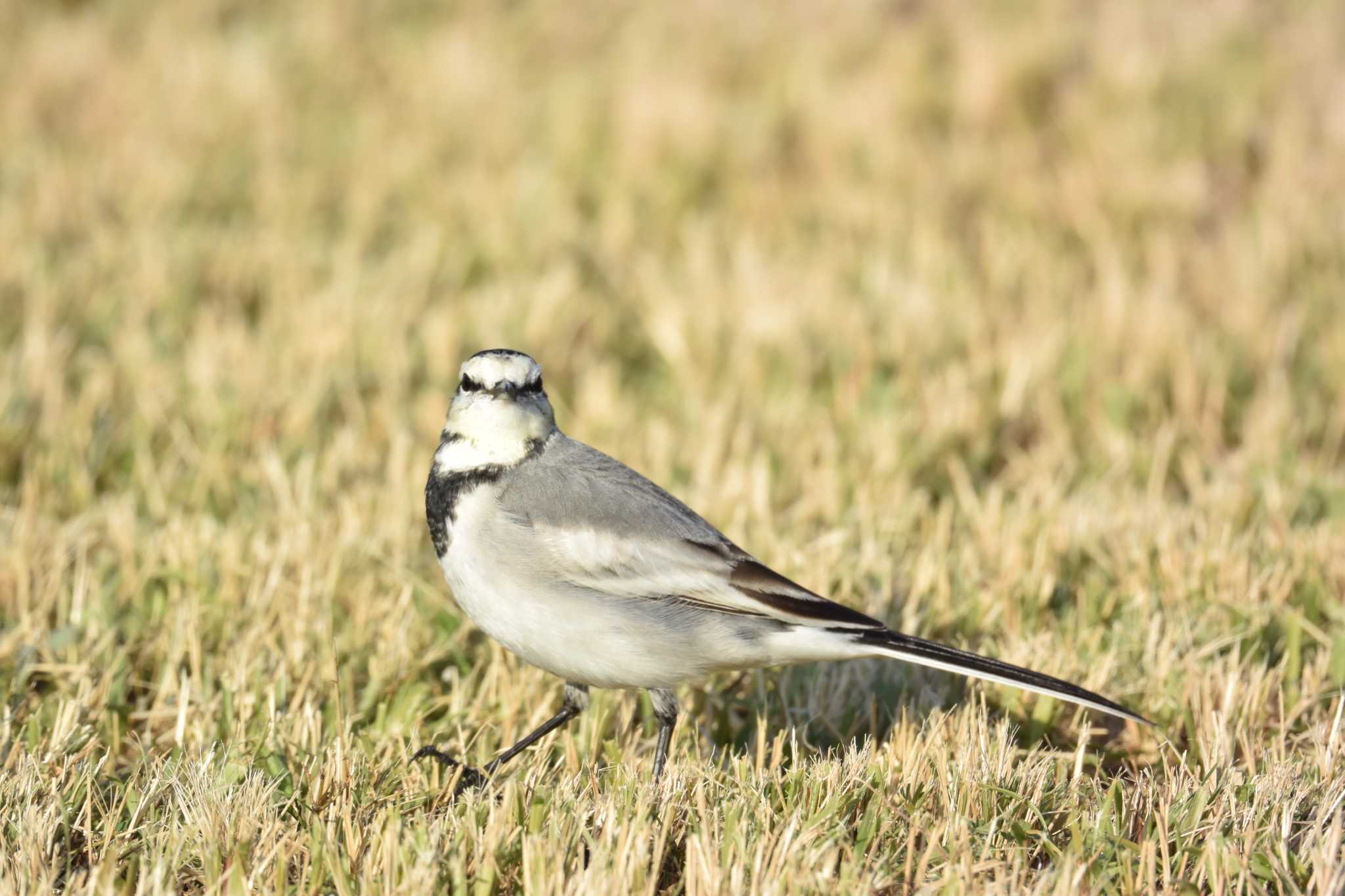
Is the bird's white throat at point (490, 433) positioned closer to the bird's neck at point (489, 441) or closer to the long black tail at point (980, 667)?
the bird's neck at point (489, 441)

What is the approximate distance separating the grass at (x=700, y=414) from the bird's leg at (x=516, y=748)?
0.10 meters

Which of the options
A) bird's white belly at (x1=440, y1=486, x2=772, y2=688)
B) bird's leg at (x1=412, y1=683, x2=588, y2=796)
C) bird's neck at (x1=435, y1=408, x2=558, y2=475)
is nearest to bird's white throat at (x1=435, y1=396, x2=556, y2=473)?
bird's neck at (x1=435, y1=408, x2=558, y2=475)

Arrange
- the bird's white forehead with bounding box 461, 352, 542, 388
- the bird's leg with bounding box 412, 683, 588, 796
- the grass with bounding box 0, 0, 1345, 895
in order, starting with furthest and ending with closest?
the bird's white forehead with bounding box 461, 352, 542, 388 → the bird's leg with bounding box 412, 683, 588, 796 → the grass with bounding box 0, 0, 1345, 895

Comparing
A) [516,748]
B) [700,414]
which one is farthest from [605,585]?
[700,414]

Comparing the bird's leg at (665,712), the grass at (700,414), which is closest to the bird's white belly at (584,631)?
the bird's leg at (665,712)

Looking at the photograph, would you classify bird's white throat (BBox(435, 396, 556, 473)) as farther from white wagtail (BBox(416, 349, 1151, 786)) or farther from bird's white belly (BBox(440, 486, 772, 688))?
bird's white belly (BBox(440, 486, 772, 688))

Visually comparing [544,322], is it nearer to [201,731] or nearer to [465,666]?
[465,666]

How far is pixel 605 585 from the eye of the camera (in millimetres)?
3760

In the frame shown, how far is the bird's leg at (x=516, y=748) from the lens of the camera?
3.80 meters

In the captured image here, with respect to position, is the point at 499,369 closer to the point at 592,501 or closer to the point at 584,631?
the point at 592,501

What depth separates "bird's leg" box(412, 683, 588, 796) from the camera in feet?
12.5

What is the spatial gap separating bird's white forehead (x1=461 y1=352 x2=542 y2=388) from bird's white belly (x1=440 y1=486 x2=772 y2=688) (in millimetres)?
450

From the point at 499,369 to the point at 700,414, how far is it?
2.87m

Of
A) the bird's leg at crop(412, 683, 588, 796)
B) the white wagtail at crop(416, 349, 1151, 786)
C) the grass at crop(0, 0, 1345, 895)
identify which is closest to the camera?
the grass at crop(0, 0, 1345, 895)
